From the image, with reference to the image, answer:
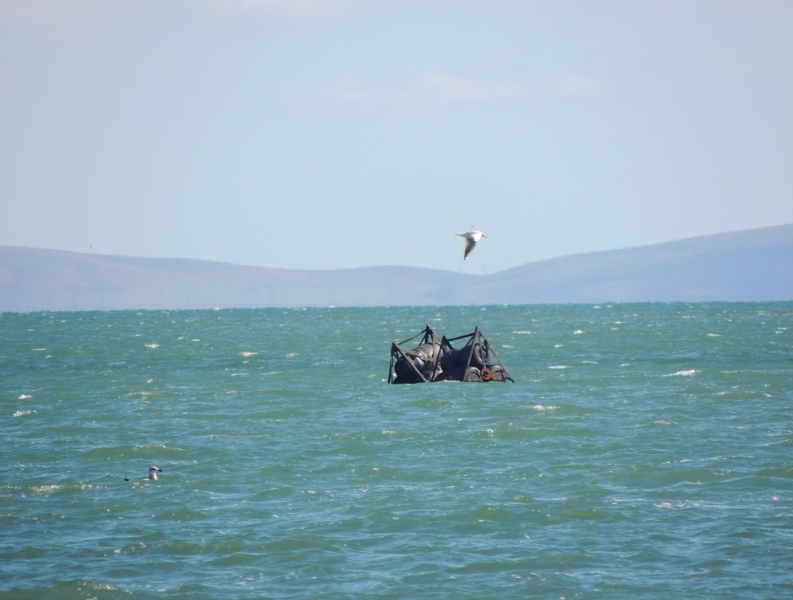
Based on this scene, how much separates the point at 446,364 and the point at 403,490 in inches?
794

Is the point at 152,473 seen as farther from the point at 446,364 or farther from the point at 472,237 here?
the point at 446,364

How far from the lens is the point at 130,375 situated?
4759cm

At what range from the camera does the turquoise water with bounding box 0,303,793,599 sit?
615 inches

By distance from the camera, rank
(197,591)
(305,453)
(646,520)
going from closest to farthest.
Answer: (197,591) → (646,520) → (305,453)

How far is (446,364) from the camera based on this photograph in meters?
40.7

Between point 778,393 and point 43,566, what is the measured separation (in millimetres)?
26236

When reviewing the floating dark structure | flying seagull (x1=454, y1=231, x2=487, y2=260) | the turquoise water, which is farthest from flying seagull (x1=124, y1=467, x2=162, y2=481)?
the floating dark structure

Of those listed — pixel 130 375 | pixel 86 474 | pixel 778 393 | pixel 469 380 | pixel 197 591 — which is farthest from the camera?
pixel 130 375

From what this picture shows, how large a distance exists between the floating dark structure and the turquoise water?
76 centimetres

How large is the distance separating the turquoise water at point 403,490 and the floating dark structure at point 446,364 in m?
0.76

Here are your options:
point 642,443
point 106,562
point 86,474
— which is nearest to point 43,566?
point 106,562

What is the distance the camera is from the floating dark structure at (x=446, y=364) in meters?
39.6

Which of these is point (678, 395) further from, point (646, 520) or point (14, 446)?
point (14, 446)

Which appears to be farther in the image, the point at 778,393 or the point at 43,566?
the point at 778,393
